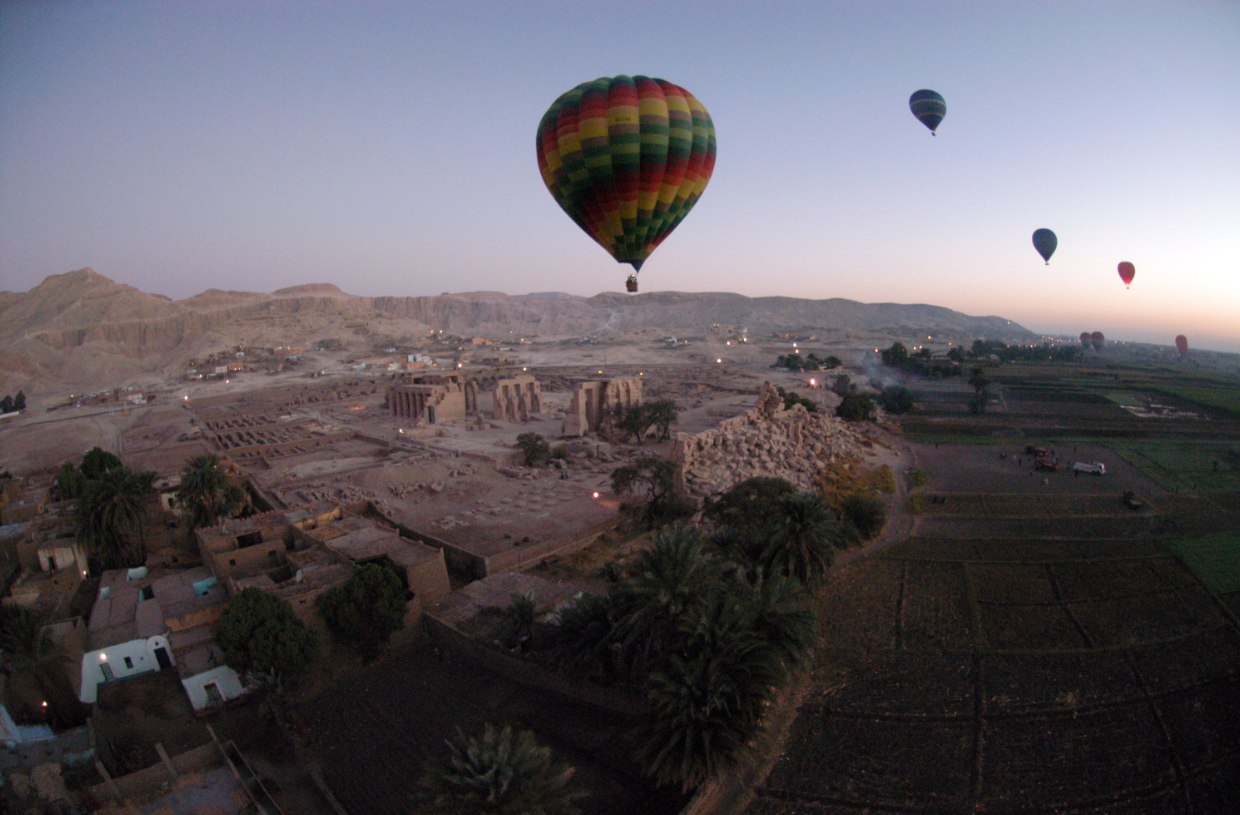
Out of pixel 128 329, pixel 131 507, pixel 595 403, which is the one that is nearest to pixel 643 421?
pixel 595 403

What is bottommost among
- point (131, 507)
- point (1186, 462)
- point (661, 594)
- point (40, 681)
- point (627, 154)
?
point (40, 681)

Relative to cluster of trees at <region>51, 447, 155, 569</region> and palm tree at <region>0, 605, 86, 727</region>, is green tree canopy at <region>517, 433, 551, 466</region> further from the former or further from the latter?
palm tree at <region>0, 605, 86, 727</region>

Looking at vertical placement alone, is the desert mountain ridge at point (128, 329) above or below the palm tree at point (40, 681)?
above

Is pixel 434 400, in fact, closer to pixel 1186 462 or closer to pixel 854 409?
pixel 854 409

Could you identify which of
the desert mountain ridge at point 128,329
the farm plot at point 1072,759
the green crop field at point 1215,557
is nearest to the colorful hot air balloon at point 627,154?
the farm plot at point 1072,759

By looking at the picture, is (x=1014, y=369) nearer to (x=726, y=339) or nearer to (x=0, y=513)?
(x=726, y=339)

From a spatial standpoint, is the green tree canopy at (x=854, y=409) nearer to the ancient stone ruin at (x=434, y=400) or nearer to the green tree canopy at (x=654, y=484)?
the green tree canopy at (x=654, y=484)
